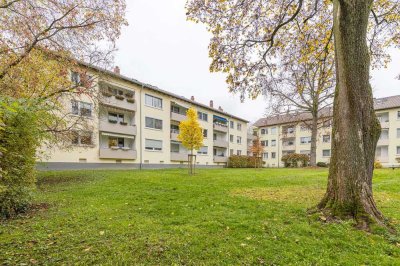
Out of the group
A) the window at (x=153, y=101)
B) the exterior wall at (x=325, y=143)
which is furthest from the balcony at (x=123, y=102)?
the exterior wall at (x=325, y=143)

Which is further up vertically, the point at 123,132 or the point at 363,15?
the point at 363,15

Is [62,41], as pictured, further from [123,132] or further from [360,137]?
[123,132]

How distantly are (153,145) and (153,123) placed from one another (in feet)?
9.68

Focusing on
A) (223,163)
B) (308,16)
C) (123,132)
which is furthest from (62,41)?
(223,163)

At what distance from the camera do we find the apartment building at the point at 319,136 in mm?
36281

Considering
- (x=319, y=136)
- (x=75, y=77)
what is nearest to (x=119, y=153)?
(x=75, y=77)

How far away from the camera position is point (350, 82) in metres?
4.87

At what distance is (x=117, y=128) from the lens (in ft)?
79.4

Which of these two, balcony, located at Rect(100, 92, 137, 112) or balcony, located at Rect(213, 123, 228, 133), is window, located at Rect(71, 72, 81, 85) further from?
Result: balcony, located at Rect(213, 123, 228, 133)

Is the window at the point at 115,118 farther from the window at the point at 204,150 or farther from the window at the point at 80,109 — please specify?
the window at the point at 204,150

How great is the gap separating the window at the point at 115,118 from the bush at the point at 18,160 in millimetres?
18881

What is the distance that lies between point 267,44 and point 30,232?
9972 mm

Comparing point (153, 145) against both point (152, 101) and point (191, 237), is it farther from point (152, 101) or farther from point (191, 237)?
point (191, 237)

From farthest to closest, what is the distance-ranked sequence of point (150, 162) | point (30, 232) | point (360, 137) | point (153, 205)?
point (150, 162) < point (153, 205) < point (360, 137) < point (30, 232)
